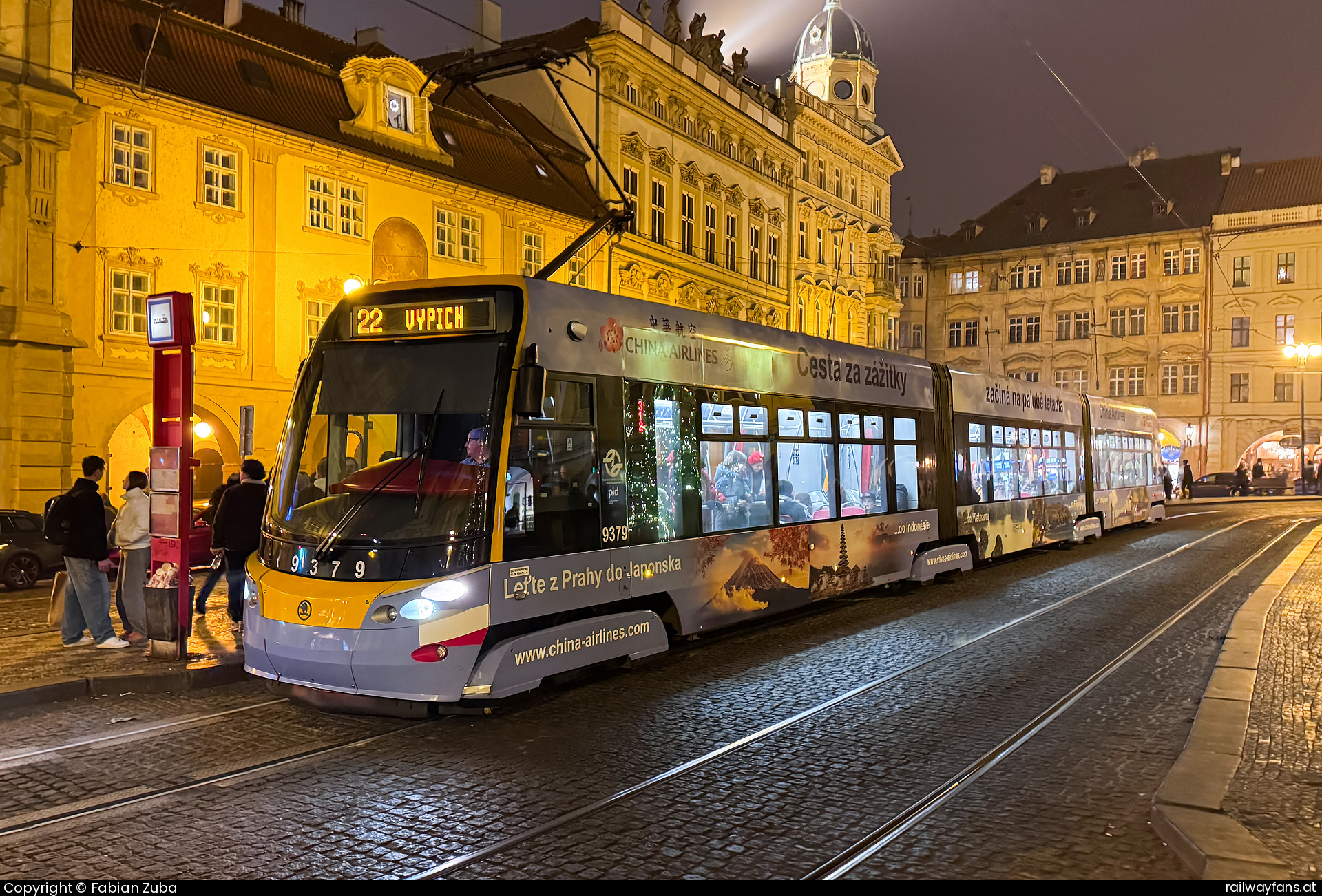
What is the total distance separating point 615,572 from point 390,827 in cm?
370

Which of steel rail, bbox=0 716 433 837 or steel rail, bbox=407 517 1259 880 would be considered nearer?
steel rail, bbox=407 517 1259 880

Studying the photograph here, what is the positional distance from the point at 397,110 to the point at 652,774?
25079mm

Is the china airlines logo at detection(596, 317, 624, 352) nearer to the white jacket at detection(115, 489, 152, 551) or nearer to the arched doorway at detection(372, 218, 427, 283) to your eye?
the white jacket at detection(115, 489, 152, 551)

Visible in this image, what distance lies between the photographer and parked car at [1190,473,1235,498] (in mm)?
54625

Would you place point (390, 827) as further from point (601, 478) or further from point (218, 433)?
point (218, 433)

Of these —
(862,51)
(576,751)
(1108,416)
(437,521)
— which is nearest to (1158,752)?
(576,751)

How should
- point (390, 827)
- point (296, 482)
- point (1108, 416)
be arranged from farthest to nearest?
point (1108, 416) < point (296, 482) < point (390, 827)

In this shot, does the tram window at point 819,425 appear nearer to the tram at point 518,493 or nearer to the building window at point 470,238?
the tram at point 518,493

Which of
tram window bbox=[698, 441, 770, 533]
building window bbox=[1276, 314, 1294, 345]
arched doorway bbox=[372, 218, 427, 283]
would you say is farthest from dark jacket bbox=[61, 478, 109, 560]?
building window bbox=[1276, 314, 1294, 345]

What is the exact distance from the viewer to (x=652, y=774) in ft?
21.6

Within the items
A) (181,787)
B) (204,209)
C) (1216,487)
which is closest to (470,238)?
(204,209)

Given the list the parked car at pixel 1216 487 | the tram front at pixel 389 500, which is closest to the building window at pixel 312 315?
the tram front at pixel 389 500

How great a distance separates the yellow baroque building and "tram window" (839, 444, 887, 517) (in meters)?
9.92

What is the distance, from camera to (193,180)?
2320cm
